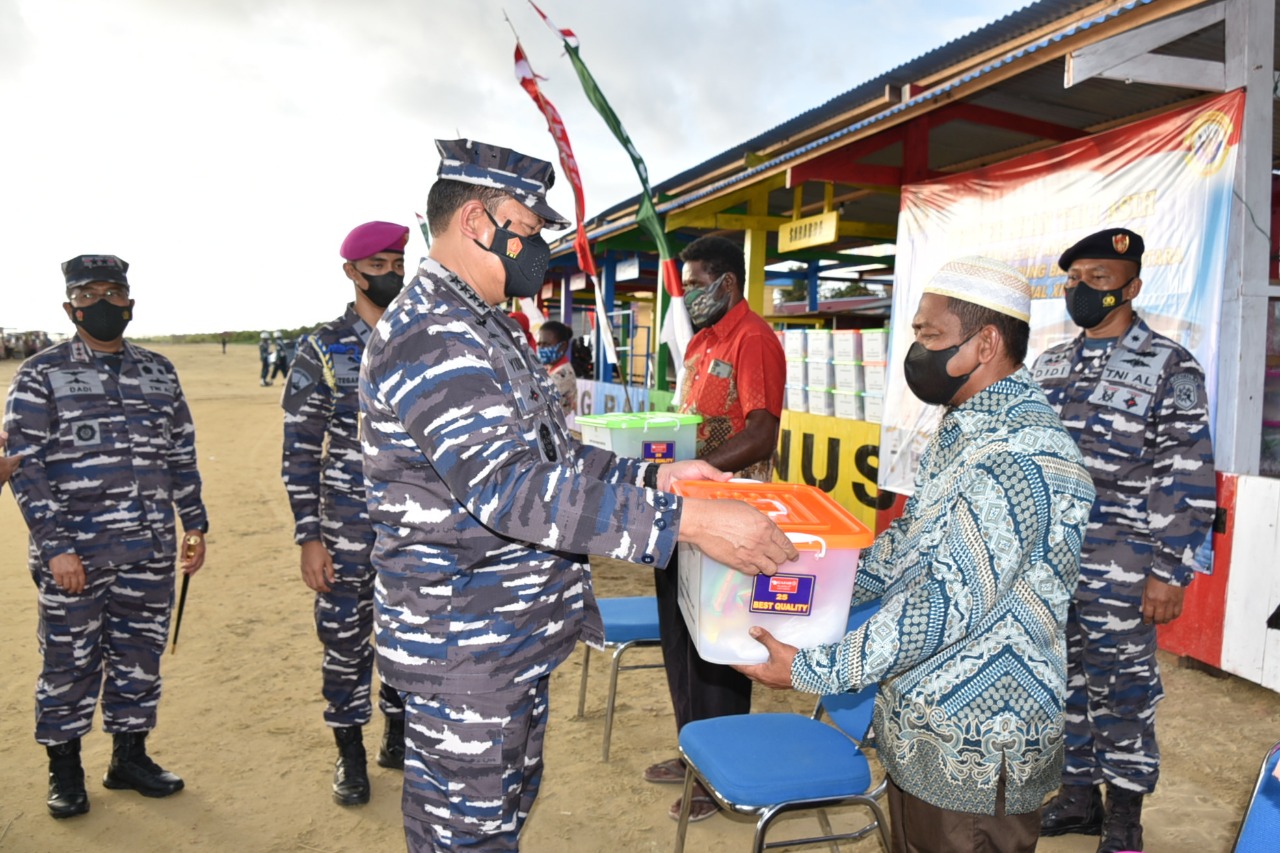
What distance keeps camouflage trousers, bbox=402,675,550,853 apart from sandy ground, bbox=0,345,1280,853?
1.39 meters

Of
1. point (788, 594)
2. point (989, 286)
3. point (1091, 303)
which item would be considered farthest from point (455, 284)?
point (1091, 303)

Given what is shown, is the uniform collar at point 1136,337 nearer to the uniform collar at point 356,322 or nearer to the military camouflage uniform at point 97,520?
the uniform collar at point 356,322

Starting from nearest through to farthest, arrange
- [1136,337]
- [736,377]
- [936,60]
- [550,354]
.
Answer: [1136,337], [736,377], [936,60], [550,354]

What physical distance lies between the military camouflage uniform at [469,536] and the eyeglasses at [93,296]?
7.16 ft

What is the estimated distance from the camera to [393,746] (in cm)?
376

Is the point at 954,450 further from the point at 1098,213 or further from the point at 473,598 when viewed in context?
the point at 1098,213

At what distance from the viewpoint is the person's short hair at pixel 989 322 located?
1834mm

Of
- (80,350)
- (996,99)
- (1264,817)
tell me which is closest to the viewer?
(1264,817)

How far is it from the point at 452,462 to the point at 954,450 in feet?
3.60

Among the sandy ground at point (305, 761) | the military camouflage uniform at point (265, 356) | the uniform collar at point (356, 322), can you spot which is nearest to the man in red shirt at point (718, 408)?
the sandy ground at point (305, 761)

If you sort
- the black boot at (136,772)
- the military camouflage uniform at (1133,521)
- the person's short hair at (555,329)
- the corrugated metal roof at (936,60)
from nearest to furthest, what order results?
the military camouflage uniform at (1133,521), the black boot at (136,772), the corrugated metal roof at (936,60), the person's short hair at (555,329)

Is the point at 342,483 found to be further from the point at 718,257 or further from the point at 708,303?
the point at 718,257

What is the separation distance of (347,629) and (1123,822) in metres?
3.05

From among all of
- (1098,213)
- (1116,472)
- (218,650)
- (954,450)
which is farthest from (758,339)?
(218,650)
